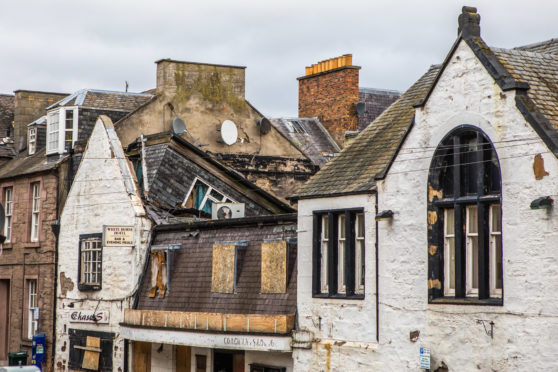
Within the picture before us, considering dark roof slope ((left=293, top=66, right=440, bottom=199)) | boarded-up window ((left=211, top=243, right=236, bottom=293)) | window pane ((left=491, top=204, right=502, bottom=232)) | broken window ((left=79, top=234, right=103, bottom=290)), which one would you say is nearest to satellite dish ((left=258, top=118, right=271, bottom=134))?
broken window ((left=79, top=234, right=103, bottom=290))

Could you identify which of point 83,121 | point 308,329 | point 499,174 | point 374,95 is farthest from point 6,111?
point 499,174

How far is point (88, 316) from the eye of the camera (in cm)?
3103

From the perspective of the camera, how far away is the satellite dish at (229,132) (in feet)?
120

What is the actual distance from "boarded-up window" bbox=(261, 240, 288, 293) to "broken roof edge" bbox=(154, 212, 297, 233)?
0.63 metres

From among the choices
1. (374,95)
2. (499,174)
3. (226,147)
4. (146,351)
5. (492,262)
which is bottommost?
(146,351)

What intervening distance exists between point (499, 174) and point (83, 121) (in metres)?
21.1

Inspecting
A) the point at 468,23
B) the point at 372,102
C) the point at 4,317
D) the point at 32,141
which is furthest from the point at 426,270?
the point at 372,102

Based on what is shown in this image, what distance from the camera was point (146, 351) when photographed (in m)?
28.9

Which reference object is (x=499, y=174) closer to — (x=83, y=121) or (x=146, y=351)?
(x=146, y=351)

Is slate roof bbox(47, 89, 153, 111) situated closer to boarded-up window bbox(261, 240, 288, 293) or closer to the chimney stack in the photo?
boarded-up window bbox(261, 240, 288, 293)

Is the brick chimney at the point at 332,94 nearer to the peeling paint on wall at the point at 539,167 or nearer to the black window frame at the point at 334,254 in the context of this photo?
the black window frame at the point at 334,254

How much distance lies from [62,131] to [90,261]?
21.1 ft

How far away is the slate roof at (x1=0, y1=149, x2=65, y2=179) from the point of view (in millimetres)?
35438

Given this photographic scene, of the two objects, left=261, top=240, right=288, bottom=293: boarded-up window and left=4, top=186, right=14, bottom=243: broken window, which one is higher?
left=4, top=186, right=14, bottom=243: broken window
